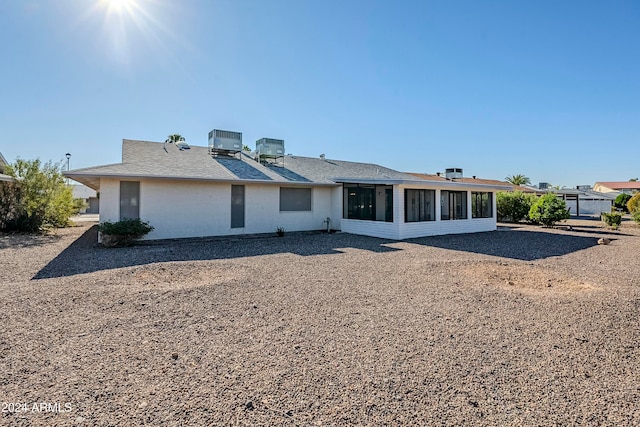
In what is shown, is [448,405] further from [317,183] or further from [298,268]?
[317,183]

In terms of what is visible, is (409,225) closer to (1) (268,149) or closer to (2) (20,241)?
(1) (268,149)

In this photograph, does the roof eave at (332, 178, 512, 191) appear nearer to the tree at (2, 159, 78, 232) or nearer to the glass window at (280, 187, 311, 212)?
the glass window at (280, 187, 311, 212)

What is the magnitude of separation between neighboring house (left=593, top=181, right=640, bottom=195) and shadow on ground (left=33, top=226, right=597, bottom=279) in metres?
63.4

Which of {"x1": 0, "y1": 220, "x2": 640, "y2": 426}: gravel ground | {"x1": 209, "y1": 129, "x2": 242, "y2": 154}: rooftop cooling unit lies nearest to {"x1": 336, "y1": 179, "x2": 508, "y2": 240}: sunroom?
{"x1": 209, "y1": 129, "x2": 242, "y2": 154}: rooftop cooling unit

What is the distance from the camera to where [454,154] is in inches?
1174

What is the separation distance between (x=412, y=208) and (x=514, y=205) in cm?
1128

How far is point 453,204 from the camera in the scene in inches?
592

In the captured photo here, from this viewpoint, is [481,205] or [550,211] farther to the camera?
[550,211]

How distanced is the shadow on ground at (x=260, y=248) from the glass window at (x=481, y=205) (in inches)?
108

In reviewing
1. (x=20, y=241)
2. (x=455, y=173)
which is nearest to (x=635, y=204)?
(x=455, y=173)

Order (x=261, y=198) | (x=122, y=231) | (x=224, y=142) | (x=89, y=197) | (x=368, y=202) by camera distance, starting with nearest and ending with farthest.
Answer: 1. (x=122, y=231)
2. (x=261, y=198)
3. (x=368, y=202)
4. (x=224, y=142)
5. (x=89, y=197)

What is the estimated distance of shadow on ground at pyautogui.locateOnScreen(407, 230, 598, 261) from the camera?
962 centimetres

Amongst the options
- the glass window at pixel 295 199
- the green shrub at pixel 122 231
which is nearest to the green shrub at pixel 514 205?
the glass window at pixel 295 199

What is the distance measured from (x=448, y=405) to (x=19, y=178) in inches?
743
